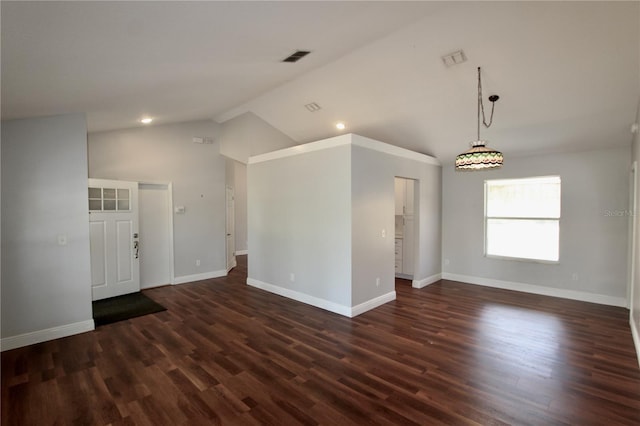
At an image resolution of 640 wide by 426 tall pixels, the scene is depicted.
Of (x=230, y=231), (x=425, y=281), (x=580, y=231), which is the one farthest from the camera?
(x=230, y=231)

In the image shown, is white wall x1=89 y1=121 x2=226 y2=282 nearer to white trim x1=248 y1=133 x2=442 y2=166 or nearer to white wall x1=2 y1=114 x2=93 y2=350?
white trim x1=248 y1=133 x2=442 y2=166

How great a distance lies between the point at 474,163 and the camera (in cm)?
319

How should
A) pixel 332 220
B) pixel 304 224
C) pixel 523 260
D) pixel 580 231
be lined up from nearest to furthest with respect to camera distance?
pixel 332 220
pixel 304 224
pixel 580 231
pixel 523 260

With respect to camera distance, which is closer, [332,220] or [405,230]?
[332,220]

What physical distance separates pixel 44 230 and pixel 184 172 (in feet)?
9.74

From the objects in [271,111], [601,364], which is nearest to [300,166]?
[271,111]

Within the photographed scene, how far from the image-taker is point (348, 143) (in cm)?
427

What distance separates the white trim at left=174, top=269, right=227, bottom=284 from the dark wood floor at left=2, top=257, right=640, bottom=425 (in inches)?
66.6

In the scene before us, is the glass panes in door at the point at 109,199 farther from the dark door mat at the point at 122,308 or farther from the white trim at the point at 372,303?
the white trim at the point at 372,303

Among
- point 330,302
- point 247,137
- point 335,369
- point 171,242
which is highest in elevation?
point 247,137

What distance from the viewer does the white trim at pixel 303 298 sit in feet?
14.4

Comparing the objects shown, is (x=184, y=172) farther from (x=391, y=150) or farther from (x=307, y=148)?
(x=391, y=150)

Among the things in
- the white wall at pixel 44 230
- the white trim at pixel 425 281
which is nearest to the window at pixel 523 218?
the white trim at pixel 425 281

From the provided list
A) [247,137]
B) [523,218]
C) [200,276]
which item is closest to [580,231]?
[523,218]
